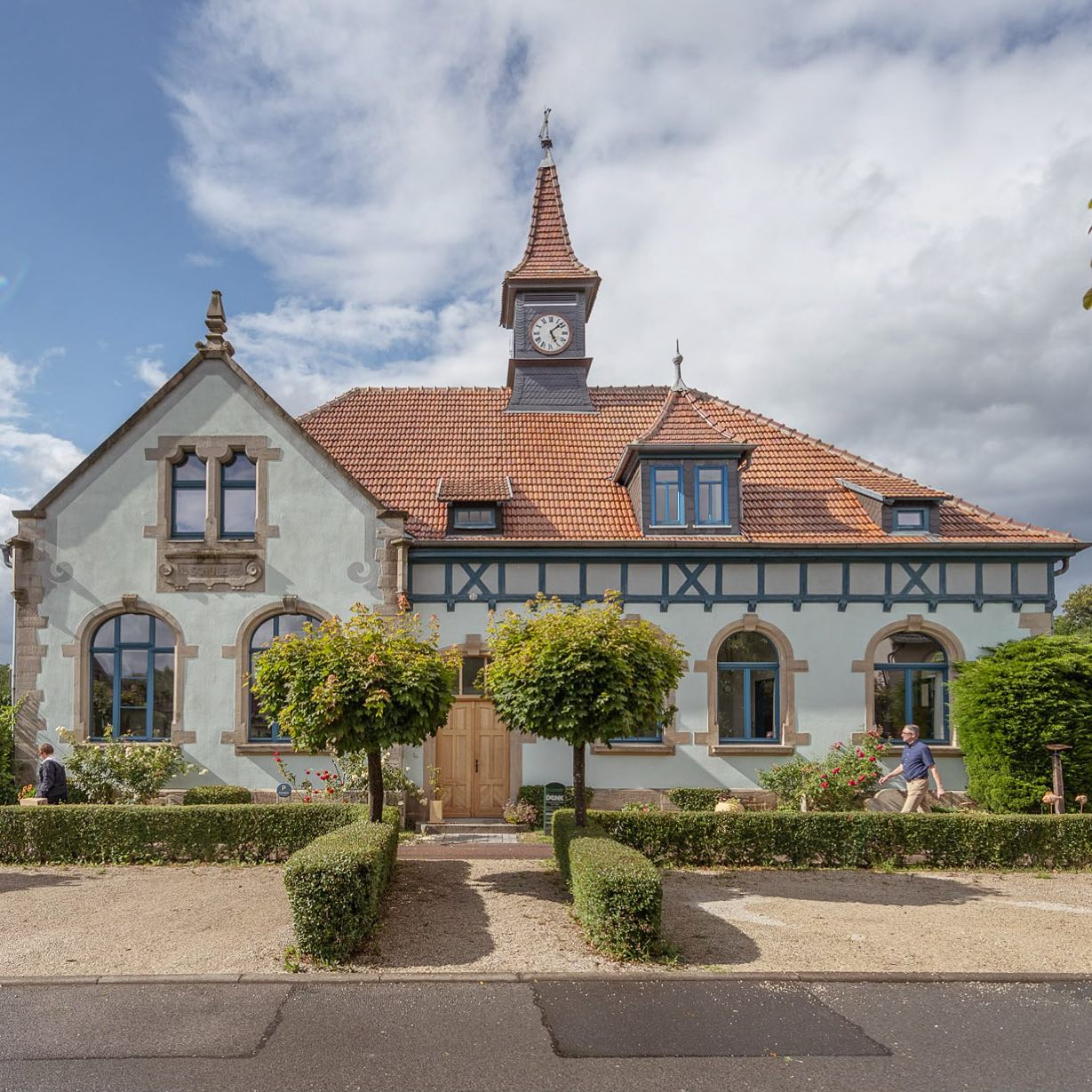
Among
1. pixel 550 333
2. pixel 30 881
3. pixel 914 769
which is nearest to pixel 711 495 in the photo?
pixel 914 769

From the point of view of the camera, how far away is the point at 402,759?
16078 millimetres

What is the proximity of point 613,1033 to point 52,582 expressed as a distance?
13.4 metres

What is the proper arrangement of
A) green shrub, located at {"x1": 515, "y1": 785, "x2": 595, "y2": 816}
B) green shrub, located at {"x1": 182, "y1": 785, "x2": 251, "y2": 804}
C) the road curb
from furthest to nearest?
green shrub, located at {"x1": 515, "y1": 785, "x2": 595, "y2": 816} < green shrub, located at {"x1": 182, "y1": 785, "x2": 251, "y2": 804} < the road curb

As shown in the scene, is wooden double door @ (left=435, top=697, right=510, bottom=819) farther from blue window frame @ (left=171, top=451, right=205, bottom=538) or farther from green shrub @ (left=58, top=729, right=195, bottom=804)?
blue window frame @ (left=171, top=451, right=205, bottom=538)

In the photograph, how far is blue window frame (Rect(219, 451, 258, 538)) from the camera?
1647cm

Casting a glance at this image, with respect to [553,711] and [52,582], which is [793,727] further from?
[52,582]

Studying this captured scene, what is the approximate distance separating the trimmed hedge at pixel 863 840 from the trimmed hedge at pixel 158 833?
422 cm

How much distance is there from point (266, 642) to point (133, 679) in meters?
2.38

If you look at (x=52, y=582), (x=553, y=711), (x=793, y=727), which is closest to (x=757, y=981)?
(x=553, y=711)

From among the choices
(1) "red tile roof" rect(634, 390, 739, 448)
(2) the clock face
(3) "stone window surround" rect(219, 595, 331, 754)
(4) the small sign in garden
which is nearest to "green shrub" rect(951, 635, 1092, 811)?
(1) "red tile roof" rect(634, 390, 739, 448)

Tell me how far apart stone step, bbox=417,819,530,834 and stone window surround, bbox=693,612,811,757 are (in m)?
3.50

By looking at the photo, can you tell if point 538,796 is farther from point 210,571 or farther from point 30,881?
point 30,881

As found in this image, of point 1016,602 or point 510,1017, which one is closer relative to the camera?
point 510,1017

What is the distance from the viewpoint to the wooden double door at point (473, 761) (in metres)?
16.2
